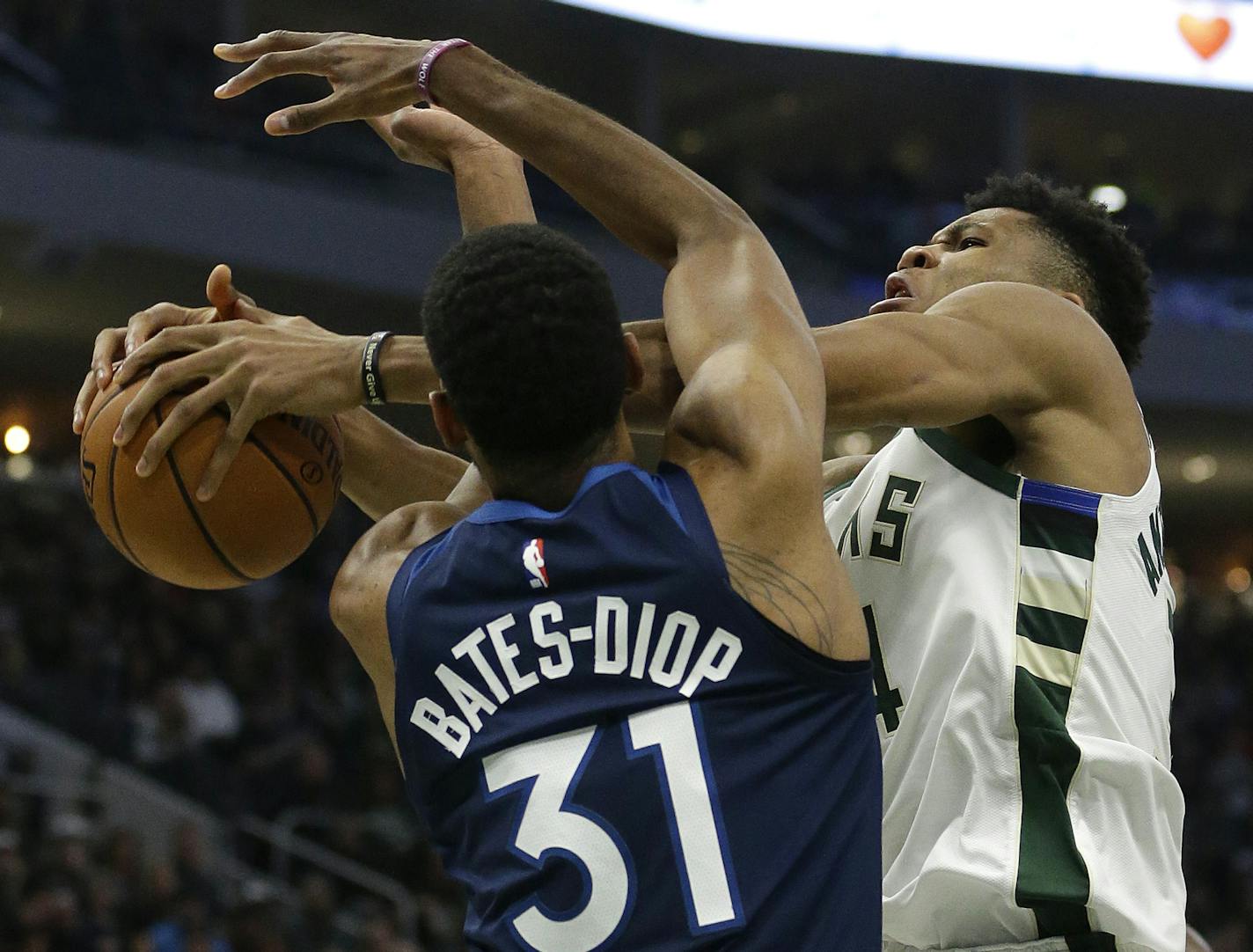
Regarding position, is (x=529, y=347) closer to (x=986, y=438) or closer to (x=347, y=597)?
(x=347, y=597)

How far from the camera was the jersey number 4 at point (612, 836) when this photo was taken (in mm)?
2018

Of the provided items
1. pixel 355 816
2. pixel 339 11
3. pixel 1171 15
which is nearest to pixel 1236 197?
pixel 1171 15

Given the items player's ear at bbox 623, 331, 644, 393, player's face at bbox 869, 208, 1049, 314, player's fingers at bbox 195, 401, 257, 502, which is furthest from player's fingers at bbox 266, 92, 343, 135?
player's face at bbox 869, 208, 1049, 314

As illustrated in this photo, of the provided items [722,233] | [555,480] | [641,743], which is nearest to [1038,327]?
[722,233]

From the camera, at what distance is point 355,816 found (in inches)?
443

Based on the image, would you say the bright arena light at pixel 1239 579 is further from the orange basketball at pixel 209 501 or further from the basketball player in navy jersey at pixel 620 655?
the basketball player in navy jersey at pixel 620 655

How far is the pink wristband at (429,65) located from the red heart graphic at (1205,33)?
1790cm

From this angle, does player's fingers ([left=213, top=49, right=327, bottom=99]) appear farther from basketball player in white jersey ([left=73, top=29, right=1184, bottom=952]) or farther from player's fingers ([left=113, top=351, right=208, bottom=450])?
player's fingers ([left=113, top=351, right=208, bottom=450])

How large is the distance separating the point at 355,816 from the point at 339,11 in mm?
10068

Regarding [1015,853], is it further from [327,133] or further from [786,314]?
[327,133]

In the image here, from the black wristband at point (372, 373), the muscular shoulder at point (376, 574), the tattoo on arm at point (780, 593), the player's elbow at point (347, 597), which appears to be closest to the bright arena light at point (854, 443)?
the black wristband at point (372, 373)

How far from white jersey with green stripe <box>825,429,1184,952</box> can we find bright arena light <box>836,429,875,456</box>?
45.0ft

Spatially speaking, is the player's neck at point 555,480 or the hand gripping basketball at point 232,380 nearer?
the player's neck at point 555,480

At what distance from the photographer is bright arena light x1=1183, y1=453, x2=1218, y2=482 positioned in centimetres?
1883
